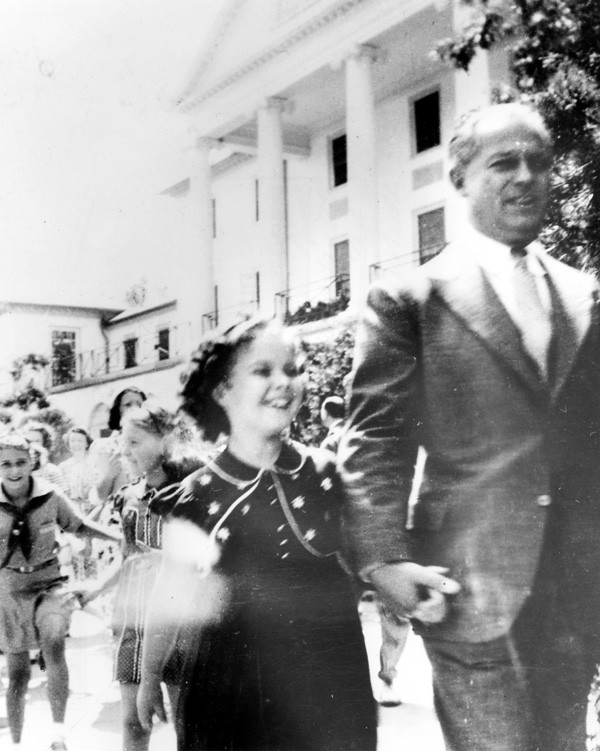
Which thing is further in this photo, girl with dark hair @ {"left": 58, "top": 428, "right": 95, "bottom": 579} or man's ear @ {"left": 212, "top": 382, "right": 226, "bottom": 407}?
girl with dark hair @ {"left": 58, "top": 428, "right": 95, "bottom": 579}

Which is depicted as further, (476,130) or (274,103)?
(274,103)

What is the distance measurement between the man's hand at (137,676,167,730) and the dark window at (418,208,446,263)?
1.39 meters

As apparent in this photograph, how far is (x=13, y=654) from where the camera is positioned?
2344mm

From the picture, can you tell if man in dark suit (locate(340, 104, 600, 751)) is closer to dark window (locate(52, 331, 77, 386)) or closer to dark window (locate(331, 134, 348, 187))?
dark window (locate(331, 134, 348, 187))

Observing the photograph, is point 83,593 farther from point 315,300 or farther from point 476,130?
point 476,130

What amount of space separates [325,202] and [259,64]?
0.46 metres

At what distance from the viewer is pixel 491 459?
6.93ft

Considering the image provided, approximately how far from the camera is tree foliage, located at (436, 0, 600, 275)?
2191mm

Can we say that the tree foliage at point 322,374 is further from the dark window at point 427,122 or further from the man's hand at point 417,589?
the dark window at point 427,122

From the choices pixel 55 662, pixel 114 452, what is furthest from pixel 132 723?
pixel 114 452

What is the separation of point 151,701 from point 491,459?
1.16m

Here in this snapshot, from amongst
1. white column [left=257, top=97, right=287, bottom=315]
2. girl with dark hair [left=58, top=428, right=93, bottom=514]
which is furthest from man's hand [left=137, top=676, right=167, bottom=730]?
white column [left=257, top=97, right=287, bottom=315]

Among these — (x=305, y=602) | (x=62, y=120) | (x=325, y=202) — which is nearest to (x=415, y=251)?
(x=325, y=202)

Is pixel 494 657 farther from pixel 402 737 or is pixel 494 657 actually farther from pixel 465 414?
pixel 465 414
